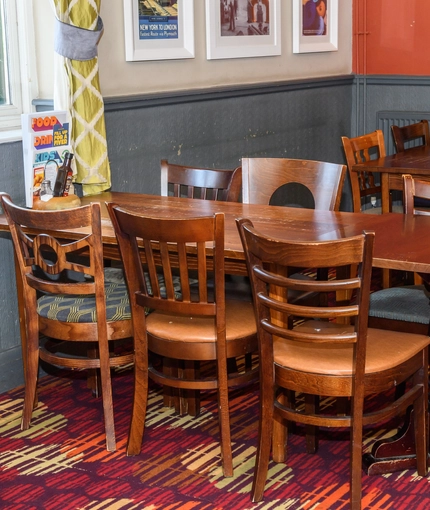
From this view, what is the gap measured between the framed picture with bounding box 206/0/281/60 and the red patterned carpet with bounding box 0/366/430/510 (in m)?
2.21

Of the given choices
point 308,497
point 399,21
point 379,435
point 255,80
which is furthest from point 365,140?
point 308,497

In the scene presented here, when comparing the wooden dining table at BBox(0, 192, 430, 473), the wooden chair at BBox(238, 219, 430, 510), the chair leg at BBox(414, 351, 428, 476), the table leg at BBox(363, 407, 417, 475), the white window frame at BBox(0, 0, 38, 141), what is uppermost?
the white window frame at BBox(0, 0, 38, 141)

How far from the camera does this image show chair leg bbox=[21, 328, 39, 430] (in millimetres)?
3309

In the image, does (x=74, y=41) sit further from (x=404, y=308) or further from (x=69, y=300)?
(x=404, y=308)

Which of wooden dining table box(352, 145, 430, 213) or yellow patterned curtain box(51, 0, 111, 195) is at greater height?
yellow patterned curtain box(51, 0, 111, 195)

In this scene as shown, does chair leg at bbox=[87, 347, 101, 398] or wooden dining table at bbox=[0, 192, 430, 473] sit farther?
chair leg at bbox=[87, 347, 101, 398]

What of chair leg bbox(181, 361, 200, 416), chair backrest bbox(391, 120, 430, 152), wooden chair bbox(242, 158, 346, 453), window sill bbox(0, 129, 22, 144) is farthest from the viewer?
chair backrest bbox(391, 120, 430, 152)

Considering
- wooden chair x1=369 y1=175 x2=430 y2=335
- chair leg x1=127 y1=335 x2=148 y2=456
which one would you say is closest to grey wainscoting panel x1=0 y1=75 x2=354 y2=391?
chair leg x1=127 y1=335 x2=148 y2=456

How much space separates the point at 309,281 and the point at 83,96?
5.94ft

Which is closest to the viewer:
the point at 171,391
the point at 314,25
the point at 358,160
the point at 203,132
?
the point at 171,391

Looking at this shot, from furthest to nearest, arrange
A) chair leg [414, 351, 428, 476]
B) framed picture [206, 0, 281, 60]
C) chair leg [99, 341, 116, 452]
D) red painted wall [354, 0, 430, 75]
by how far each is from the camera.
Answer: red painted wall [354, 0, 430, 75] < framed picture [206, 0, 281, 60] < chair leg [99, 341, 116, 452] < chair leg [414, 351, 428, 476]

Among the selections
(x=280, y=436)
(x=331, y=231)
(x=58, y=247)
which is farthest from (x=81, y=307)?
(x=331, y=231)

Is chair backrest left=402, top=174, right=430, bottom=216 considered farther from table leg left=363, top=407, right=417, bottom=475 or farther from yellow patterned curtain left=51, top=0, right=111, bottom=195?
yellow patterned curtain left=51, top=0, right=111, bottom=195

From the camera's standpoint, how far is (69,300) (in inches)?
132
